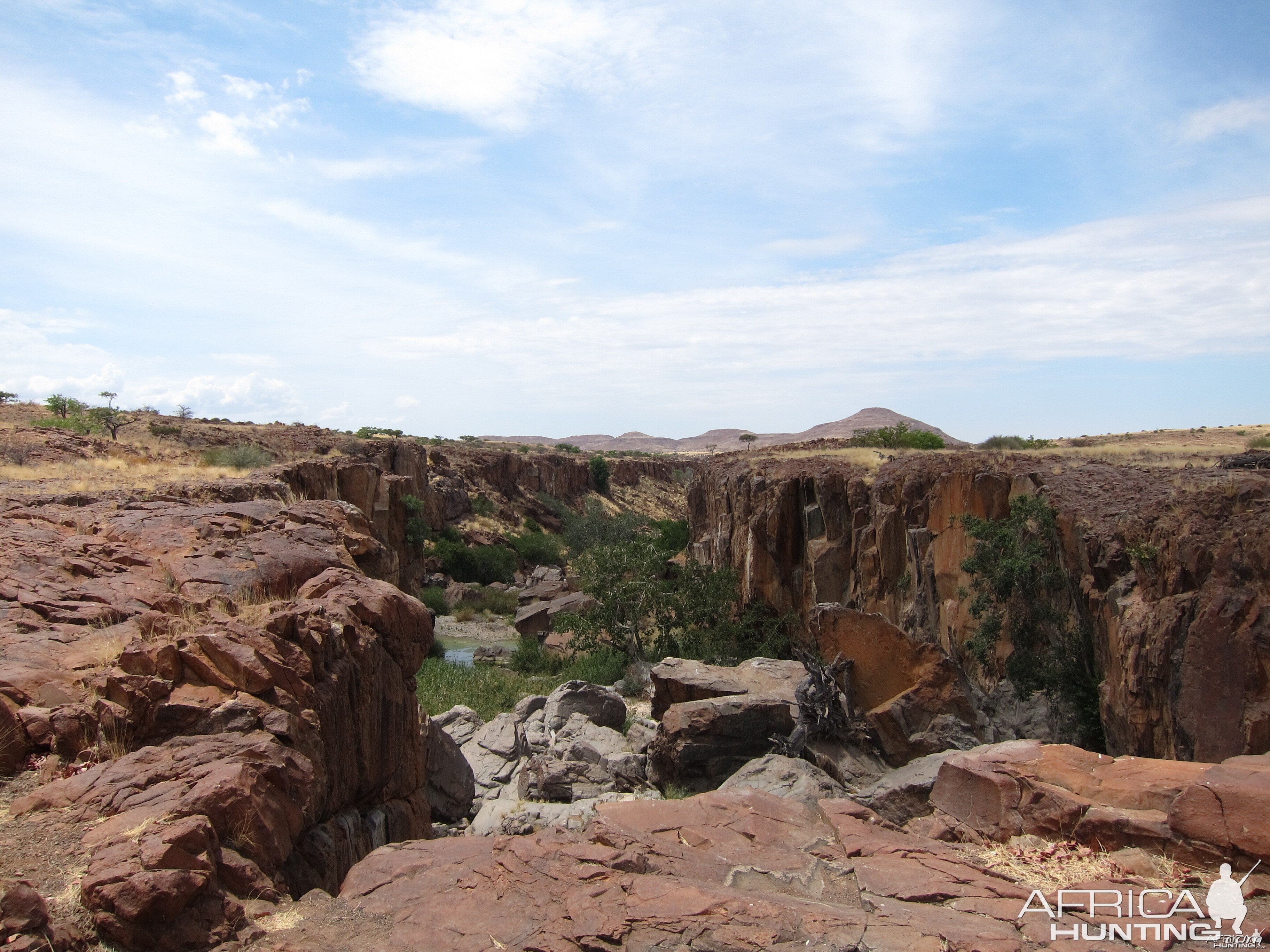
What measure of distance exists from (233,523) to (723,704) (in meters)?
9.22

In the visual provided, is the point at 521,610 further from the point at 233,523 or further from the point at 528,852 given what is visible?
the point at 528,852

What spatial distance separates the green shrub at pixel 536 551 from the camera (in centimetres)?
5508

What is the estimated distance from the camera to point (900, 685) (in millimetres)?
16141

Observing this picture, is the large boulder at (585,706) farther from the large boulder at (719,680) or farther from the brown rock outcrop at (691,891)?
the brown rock outcrop at (691,891)

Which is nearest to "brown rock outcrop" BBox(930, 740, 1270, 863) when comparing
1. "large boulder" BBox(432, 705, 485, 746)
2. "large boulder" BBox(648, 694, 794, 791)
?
"large boulder" BBox(648, 694, 794, 791)

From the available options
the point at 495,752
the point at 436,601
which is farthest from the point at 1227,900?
the point at 436,601

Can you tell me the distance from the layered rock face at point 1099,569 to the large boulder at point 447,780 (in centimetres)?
777

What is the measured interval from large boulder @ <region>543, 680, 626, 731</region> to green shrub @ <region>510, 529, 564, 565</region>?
3462 centimetres

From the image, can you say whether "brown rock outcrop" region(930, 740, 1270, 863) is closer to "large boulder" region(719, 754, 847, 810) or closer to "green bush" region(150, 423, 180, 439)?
"large boulder" region(719, 754, 847, 810)

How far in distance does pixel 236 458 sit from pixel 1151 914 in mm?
24281

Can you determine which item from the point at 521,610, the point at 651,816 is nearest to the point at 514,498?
the point at 521,610

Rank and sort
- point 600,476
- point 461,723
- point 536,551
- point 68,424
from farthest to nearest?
point 600,476
point 536,551
point 68,424
point 461,723

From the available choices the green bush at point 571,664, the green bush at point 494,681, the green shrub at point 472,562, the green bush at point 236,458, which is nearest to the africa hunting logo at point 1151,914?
the green bush at point 494,681

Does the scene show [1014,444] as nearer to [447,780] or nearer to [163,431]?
[447,780]
